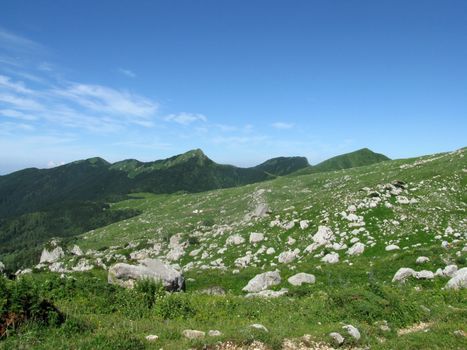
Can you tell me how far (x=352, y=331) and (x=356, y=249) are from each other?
72.8 feet

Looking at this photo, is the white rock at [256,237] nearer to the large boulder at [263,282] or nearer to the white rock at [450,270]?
the large boulder at [263,282]

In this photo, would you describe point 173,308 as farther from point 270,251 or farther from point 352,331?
point 270,251

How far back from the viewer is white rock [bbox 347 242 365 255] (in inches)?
1396

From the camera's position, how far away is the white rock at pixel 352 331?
14454mm

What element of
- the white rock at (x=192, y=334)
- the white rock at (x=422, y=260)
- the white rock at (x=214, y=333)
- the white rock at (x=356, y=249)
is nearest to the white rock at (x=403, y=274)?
the white rock at (x=422, y=260)

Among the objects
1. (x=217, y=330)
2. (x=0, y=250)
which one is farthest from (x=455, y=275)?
(x=0, y=250)

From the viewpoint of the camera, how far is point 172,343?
492 inches

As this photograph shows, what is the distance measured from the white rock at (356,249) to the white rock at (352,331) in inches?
848

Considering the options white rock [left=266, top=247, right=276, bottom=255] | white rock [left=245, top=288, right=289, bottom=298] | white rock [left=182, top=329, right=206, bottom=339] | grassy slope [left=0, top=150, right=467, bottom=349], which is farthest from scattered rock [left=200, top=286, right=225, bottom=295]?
white rock [left=266, top=247, right=276, bottom=255]

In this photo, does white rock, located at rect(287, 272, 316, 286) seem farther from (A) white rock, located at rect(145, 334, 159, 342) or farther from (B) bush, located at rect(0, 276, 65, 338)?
(B) bush, located at rect(0, 276, 65, 338)

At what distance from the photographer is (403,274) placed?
25594 mm

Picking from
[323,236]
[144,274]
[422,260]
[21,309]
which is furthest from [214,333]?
[323,236]

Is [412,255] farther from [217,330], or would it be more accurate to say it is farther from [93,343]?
[93,343]

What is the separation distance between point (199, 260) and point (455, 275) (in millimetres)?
29738
